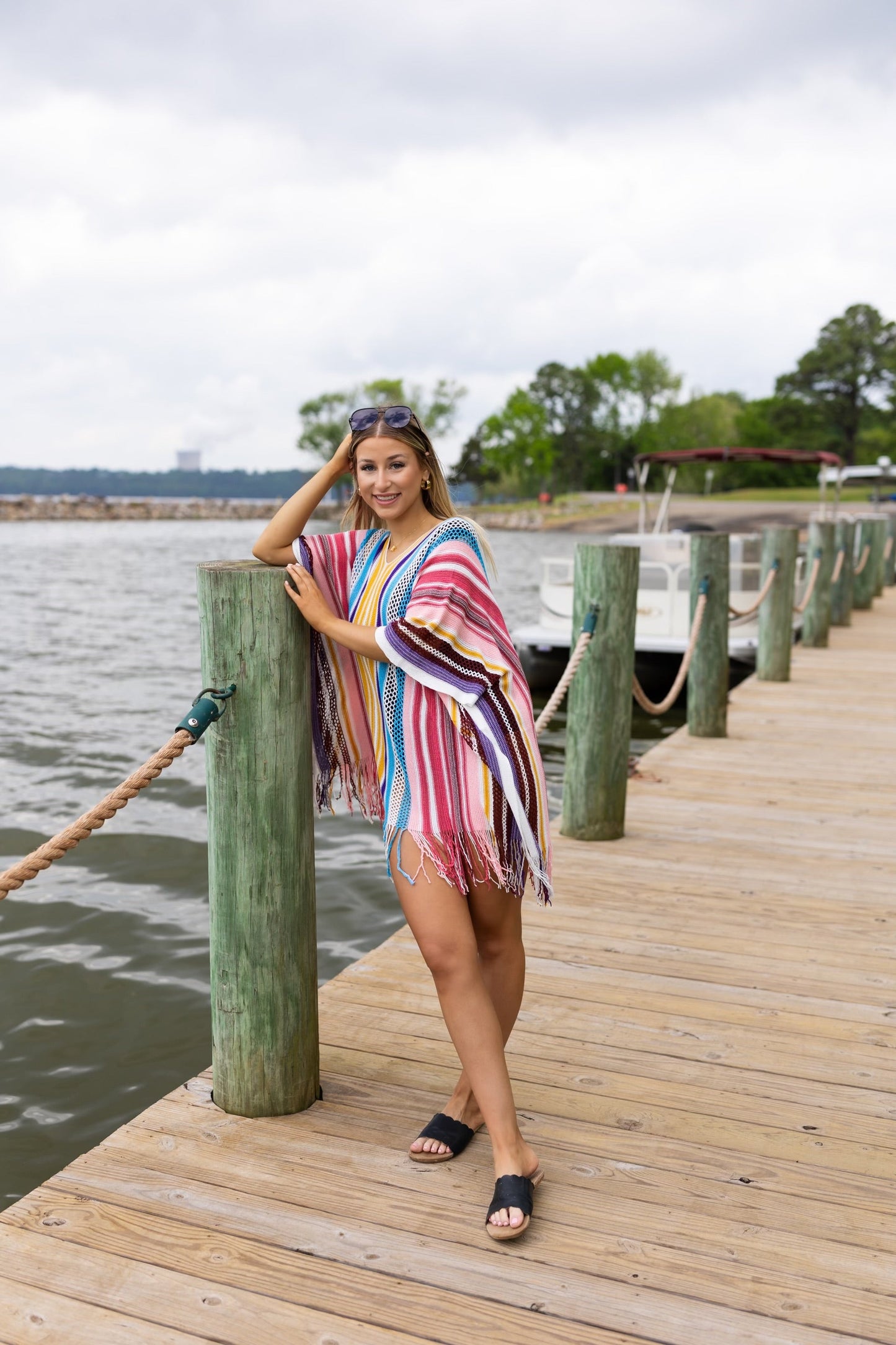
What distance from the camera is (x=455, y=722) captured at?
2.58 m

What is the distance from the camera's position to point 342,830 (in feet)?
26.8

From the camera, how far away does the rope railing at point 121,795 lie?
8.08 feet

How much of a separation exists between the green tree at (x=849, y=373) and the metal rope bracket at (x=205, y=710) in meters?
84.8

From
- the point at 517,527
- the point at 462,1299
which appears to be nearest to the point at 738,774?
the point at 462,1299

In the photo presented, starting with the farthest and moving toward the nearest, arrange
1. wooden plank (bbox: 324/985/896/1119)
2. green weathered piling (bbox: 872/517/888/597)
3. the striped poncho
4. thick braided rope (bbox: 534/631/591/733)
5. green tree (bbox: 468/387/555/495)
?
green tree (bbox: 468/387/555/495), green weathered piling (bbox: 872/517/888/597), thick braided rope (bbox: 534/631/591/733), wooden plank (bbox: 324/985/896/1119), the striped poncho

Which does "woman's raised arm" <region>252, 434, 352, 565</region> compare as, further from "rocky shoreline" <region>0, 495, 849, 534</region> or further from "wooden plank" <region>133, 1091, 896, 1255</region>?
"rocky shoreline" <region>0, 495, 849, 534</region>

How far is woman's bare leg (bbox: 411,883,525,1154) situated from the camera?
273cm

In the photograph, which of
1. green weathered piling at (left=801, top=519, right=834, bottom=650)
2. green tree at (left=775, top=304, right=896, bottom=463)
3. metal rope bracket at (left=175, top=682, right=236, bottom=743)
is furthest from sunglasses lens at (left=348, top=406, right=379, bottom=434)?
green tree at (left=775, top=304, right=896, bottom=463)

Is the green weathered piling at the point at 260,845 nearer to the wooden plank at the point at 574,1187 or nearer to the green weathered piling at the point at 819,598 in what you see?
the wooden plank at the point at 574,1187

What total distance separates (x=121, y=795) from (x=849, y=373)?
87071mm

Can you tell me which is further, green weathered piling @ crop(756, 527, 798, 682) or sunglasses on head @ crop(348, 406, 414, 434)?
green weathered piling @ crop(756, 527, 798, 682)

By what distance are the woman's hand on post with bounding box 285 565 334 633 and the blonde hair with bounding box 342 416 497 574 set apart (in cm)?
18

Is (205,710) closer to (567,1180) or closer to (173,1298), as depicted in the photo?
(173,1298)

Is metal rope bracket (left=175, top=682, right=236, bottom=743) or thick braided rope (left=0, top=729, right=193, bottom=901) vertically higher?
metal rope bracket (left=175, top=682, right=236, bottom=743)
